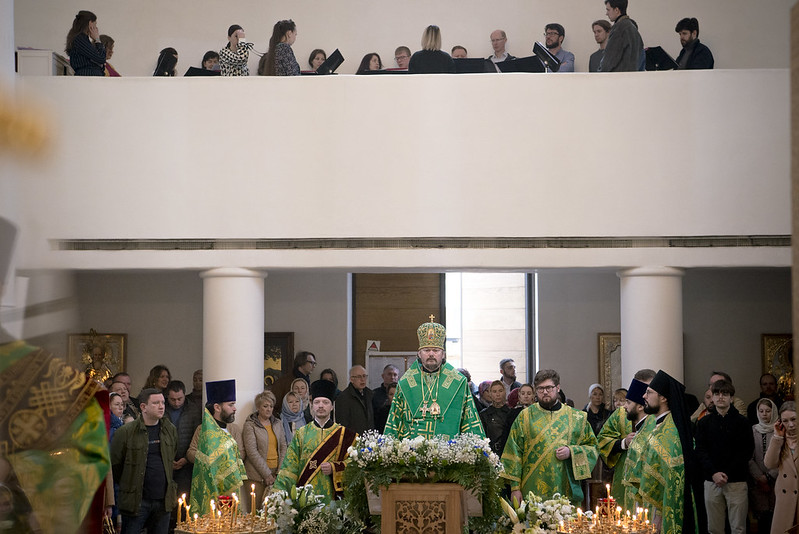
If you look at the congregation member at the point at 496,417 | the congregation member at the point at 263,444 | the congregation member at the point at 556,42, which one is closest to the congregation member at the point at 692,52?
the congregation member at the point at 556,42

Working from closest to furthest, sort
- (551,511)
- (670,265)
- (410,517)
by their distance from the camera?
1. (410,517)
2. (551,511)
3. (670,265)

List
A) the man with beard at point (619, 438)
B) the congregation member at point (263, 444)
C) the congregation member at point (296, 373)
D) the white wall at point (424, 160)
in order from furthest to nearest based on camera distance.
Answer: the congregation member at point (296, 373) < the white wall at point (424, 160) < the congregation member at point (263, 444) < the man with beard at point (619, 438)

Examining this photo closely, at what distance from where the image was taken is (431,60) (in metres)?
12.2

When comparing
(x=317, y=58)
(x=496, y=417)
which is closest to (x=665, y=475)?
(x=496, y=417)

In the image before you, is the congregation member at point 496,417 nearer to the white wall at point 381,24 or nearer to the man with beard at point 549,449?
the man with beard at point 549,449

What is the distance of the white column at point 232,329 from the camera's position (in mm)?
11742

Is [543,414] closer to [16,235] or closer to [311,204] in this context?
[311,204]

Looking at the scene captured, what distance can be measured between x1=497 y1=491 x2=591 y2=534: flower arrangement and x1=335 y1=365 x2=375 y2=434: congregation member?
4.39m

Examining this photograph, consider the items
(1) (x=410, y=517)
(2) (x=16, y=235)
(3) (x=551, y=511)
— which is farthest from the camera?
(3) (x=551, y=511)

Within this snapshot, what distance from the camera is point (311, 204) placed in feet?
38.9

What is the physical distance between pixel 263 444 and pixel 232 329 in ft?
4.56

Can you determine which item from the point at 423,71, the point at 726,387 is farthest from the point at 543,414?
the point at 423,71

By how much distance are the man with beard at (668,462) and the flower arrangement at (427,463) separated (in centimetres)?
153

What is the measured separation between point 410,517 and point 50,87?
7428 millimetres
